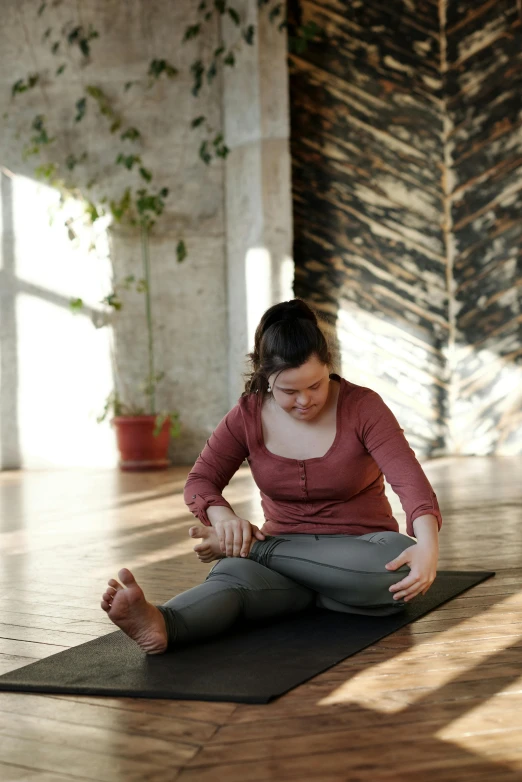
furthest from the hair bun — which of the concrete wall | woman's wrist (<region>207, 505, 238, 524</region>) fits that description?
the concrete wall

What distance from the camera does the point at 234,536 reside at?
236 cm

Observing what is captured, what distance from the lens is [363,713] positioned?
1.76m

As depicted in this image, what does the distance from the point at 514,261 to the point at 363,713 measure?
217 inches

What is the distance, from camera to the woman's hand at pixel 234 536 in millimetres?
2361

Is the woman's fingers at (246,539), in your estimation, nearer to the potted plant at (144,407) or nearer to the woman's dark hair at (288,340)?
the woman's dark hair at (288,340)

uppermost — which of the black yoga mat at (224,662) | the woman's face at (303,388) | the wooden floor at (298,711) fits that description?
the woman's face at (303,388)

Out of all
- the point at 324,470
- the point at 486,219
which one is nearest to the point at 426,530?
the point at 324,470

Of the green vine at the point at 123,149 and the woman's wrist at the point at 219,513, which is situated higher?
the green vine at the point at 123,149

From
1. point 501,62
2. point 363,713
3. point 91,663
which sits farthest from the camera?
point 501,62

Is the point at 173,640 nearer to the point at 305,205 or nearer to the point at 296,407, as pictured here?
the point at 296,407

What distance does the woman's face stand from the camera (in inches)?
90.4

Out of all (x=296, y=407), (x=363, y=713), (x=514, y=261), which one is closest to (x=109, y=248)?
(x=514, y=261)

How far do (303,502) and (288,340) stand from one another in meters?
0.47

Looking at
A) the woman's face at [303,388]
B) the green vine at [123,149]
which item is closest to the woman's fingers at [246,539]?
the woman's face at [303,388]
